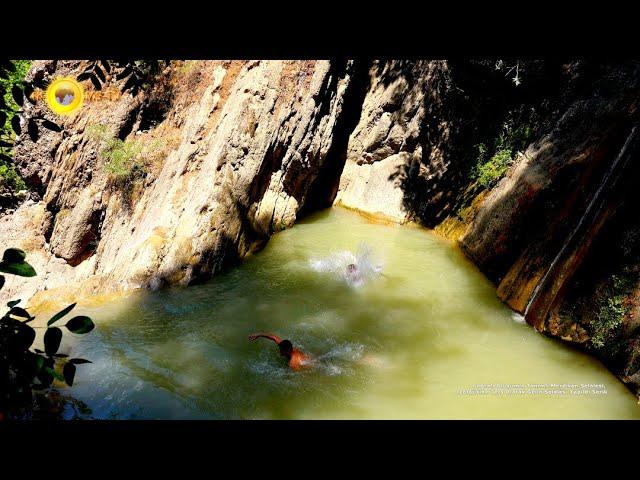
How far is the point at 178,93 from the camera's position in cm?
900

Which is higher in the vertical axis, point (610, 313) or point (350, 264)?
point (610, 313)

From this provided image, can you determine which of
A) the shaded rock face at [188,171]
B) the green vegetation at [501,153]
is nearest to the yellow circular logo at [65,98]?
the shaded rock face at [188,171]

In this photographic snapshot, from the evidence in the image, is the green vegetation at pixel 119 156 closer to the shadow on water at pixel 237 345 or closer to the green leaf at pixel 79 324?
the shadow on water at pixel 237 345

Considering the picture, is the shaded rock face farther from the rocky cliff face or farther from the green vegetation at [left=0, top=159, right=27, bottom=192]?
the green vegetation at [left=0, top=159, right=27, bottom=192]

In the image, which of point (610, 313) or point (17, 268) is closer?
point (17, 268)

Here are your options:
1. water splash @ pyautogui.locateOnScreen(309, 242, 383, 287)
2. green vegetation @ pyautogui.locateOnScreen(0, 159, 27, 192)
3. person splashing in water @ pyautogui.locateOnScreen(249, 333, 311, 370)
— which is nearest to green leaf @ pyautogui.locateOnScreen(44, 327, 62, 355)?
person splashing in water @ pyautogui.locateOnScreen(249, 333, 311, 370)

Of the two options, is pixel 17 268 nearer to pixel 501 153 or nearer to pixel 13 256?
pixel 13 256

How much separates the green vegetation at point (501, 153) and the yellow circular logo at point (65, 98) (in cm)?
825

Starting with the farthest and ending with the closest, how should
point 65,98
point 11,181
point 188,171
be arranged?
point 11,181, point 65,98, point 188,171

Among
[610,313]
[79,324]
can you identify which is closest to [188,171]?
[610,313]

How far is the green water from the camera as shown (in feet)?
14.9

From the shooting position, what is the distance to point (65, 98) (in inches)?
341

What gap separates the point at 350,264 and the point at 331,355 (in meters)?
2.35

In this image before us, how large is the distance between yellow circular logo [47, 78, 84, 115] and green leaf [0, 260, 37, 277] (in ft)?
28.2
